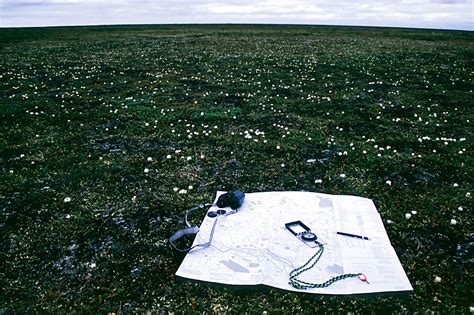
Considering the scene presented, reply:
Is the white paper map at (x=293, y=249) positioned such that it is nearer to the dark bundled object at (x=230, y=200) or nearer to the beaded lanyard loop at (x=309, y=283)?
the beaded lanyard loop at (x=309, y=283)

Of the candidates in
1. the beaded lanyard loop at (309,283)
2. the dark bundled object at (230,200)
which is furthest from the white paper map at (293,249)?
the dark bundled object at (230,200)

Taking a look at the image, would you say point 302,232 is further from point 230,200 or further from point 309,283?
point 230,200

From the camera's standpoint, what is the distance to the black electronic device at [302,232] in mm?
5329

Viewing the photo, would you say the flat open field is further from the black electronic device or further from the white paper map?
the black electronic device

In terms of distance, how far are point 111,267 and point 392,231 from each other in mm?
4404

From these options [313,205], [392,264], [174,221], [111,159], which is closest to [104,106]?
[111,159]

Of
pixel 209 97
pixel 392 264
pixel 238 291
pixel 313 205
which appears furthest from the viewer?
pixel 209 97

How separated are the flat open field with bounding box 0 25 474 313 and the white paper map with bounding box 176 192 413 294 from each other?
19cm

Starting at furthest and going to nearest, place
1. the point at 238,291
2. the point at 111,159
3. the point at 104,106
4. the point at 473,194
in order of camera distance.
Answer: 1. the point at 104,106
2. the point at 111,159
3. the point at 473,194
4. the point at 238,291

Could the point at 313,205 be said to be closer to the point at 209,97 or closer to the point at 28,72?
the point at 209,97

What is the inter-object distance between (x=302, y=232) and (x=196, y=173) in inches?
122

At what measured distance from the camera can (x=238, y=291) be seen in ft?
14.8

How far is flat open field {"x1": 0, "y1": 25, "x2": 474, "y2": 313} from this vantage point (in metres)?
4.54

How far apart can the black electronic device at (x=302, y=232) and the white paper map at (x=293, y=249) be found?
0.27 feet
